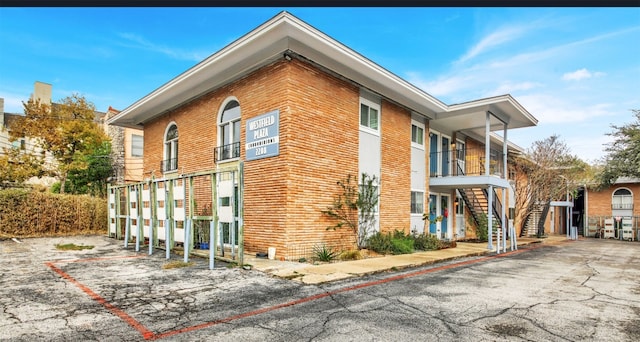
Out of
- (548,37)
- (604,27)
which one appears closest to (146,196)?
(548,37)

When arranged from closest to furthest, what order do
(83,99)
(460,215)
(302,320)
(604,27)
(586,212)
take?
1. (302,320)
2. (604,27)
3. (460,215)
4. (83,99)
5. (586,212)

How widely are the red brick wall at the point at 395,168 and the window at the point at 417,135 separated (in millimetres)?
653

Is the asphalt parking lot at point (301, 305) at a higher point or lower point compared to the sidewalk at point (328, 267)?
higher

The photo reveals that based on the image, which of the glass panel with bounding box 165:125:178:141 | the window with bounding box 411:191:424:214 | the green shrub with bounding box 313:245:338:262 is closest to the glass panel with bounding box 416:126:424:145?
the window with bounding box 411:191:424:214

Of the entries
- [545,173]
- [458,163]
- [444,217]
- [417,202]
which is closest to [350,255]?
[417,202]

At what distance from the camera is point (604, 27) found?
7.97m

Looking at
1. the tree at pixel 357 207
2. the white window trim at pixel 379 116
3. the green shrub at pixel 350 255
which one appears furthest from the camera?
the white window trim at pixel 379 116

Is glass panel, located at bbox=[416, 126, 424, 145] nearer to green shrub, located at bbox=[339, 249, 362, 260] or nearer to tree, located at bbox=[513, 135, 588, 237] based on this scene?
green shrub, located at bbox=[339, 249, 362, 260]

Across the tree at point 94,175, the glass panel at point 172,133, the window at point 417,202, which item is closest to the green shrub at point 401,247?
the window at point 417,202

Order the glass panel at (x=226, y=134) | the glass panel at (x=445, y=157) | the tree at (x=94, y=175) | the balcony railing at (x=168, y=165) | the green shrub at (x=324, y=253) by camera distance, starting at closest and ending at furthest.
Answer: the green shrub at (x=324, y=253)
the glass panel at (x=226, y=134)
the balcony railing at (x=168, y=165)
the glass panel at (x=445, y=157)
the tree at (x=94, y=175)

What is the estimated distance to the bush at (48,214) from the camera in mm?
15836

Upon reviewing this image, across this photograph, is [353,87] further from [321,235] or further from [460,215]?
[460,215]

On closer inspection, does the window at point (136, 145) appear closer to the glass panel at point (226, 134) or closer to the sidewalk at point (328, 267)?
the glass panel at point (226, 134)

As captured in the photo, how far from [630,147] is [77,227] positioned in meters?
28.6
